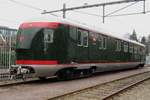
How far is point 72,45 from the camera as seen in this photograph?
15734 millimetres

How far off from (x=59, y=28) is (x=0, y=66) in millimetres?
4771

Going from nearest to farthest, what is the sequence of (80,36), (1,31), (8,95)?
(8,95)
(80,36)
(1,31)

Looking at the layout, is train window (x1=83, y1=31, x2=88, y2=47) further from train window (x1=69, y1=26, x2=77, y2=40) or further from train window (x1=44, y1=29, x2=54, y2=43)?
train window (x1=44, y1=29, x2=54, y2=43)

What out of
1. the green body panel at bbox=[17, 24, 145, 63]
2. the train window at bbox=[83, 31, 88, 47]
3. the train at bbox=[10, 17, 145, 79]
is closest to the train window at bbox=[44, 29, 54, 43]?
the train at bbox=[10, 17, 145, 79]

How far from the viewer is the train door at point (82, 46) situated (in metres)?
16.4

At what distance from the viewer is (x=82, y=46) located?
664 inches

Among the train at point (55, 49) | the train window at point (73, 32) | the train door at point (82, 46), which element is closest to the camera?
the train at point (55, 49)

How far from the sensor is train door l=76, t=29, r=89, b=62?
1644cm

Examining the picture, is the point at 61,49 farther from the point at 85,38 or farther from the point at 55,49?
the point at 85,38

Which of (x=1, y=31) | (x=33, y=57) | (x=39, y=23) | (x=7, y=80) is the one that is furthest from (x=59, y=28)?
(x=1, y=31)

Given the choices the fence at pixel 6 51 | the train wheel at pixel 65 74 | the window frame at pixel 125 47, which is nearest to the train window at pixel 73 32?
the train wheel at pixel 65 74

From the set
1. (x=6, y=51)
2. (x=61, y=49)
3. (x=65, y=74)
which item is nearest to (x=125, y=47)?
(x=65, y=74)

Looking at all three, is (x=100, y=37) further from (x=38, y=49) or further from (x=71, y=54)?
(x=38, y=49)

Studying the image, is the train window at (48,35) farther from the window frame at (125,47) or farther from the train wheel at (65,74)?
the window frame at (125,47)
